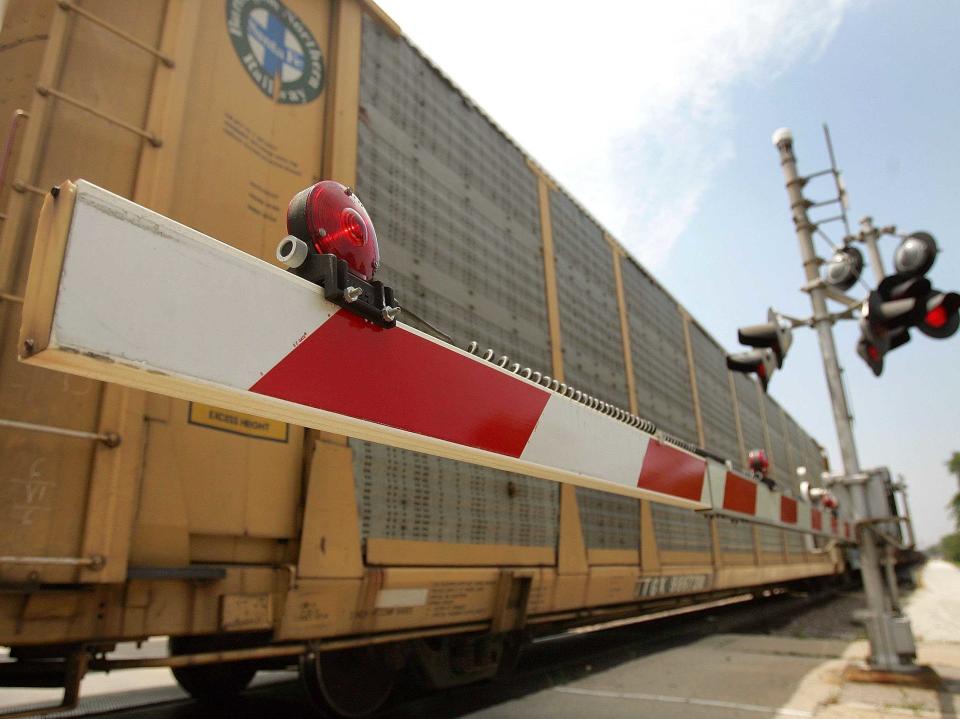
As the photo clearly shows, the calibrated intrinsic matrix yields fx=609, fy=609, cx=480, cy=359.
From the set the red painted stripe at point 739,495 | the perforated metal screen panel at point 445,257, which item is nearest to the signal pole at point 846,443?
the red painted stripe at point 739,495

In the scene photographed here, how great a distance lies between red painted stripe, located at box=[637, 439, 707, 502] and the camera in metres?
1.96

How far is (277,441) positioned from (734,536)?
6.32 meters

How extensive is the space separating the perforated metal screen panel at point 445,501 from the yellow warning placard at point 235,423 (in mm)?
372

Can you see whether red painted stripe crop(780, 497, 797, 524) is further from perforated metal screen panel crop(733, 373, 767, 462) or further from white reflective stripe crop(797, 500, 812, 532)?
perforated metal screen panel crop(733, 373, 767, 462)

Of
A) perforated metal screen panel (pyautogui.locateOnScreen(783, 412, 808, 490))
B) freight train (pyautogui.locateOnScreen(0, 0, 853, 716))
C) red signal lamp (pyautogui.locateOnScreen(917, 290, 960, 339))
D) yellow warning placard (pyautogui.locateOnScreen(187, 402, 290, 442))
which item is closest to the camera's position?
freight train (pyautogui.locateOnScreen(0, 0, 853, 716))

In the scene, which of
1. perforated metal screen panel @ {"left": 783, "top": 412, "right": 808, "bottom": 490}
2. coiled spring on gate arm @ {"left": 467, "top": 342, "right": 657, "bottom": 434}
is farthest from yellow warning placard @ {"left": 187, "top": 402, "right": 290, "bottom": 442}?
perforated metal screen panel @ {"left": 783, "top": 412, "right": 808, "bottom": 490}

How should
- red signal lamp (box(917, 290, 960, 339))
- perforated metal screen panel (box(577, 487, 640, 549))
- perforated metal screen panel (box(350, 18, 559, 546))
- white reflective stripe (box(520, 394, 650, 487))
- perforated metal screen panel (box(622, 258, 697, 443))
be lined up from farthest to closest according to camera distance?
perforated metal screen panel (box(622, 258, 697, 443)) → perforated metal screen panel (box(577, 487, 640, 549)) → red signal lamp (box(917, 290, 960, 339)) → perforated metal screen panel (box(350, 18, 559, 546)) → white reflective stripe (box(520, 394, 650, 487))

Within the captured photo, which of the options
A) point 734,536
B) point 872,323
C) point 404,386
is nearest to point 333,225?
point 404,386

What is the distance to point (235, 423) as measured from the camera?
241 cm

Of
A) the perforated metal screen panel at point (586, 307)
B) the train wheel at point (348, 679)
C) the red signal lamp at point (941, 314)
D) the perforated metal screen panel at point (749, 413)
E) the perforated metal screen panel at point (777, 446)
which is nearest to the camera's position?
the train wheel at point (348, 679)

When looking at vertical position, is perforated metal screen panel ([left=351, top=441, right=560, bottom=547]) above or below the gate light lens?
below

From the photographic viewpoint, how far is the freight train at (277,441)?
1.93 meters

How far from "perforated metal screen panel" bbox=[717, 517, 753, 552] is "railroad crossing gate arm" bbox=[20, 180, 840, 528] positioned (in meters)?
6.02

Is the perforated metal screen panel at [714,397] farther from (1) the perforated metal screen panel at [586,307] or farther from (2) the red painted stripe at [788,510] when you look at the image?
(2) the red painted stripe at [788,510]
